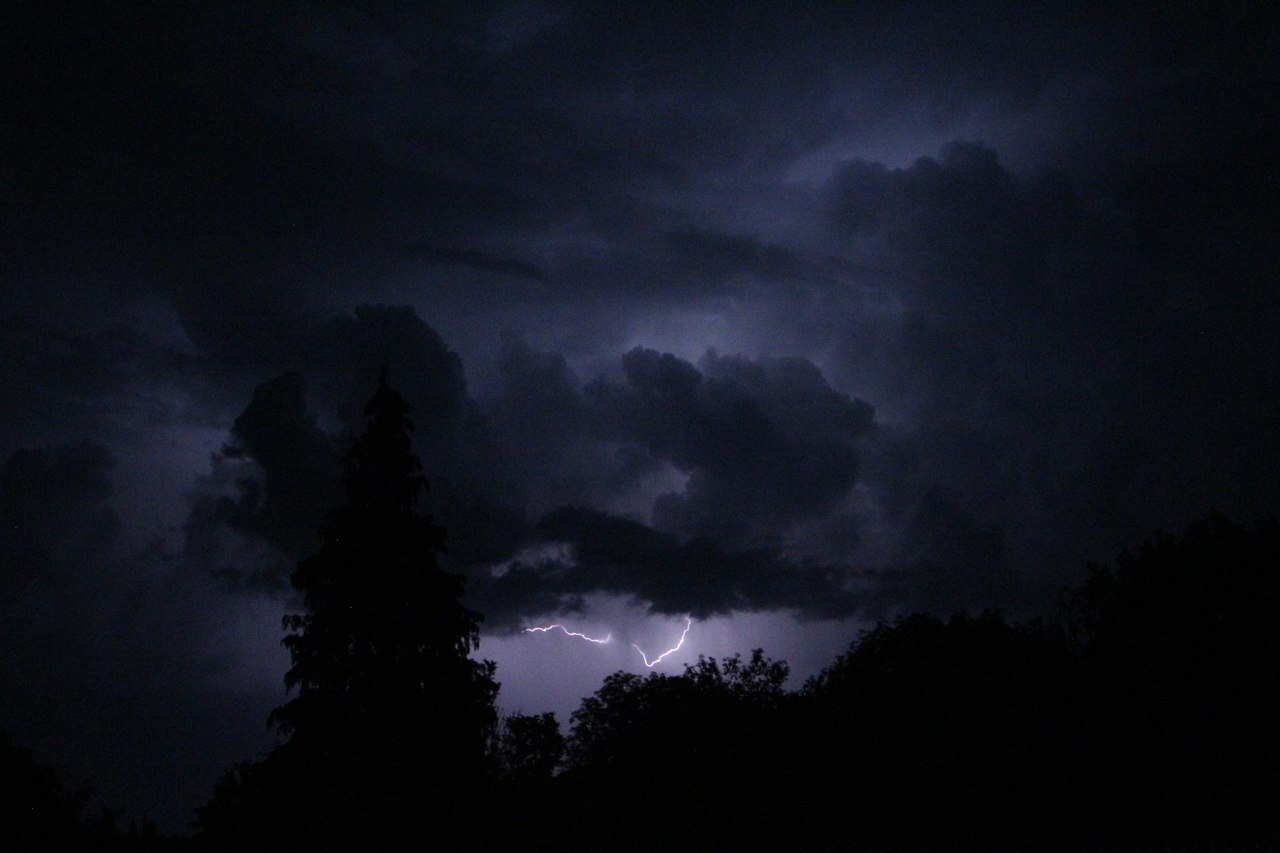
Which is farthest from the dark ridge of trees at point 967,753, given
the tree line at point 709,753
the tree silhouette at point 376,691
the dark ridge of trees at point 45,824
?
the dark ridge of trees at point 45,824

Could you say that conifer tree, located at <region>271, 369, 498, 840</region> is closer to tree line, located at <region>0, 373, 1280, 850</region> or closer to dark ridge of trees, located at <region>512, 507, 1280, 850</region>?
tree line, located at <region>0, 373, 1280, 850</region>

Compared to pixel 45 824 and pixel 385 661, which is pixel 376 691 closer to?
pixel 385 661

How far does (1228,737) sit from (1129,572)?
18714 millimetres

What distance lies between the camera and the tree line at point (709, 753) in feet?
103

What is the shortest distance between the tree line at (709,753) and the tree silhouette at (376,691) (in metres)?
0.07

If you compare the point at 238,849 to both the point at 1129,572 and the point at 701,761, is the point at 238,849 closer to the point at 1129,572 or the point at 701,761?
the point at 701,761

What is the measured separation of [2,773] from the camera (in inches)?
1388

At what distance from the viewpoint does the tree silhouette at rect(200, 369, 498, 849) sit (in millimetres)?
30906

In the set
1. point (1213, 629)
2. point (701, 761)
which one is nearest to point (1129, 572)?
point (1213, 629)

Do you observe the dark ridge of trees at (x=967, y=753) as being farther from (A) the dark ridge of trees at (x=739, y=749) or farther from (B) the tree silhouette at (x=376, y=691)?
(B) the tree silhouette at (x=376, y=691)

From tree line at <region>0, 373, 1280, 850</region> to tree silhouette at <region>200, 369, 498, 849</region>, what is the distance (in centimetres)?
7

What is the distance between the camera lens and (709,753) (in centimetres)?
3781

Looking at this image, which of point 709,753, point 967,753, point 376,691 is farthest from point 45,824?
point 967,753

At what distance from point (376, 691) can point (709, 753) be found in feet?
41.1
